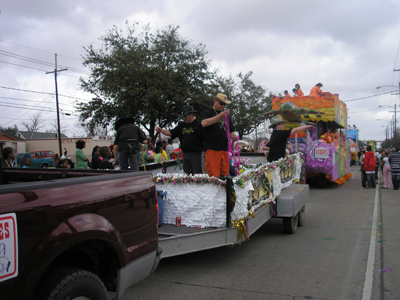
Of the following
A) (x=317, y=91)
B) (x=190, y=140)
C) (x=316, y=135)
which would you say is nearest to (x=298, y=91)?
(x=317, y=91)

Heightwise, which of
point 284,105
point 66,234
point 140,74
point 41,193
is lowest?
point 66,234

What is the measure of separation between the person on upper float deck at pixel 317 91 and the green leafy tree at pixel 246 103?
1772 cm

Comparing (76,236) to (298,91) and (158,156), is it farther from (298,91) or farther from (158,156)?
(298,91)

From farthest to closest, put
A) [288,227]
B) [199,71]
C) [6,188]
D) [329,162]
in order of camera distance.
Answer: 1. [199,71]
2. [329,162]
3. [288,227]
4. [6,188]

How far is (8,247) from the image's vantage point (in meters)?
1.88

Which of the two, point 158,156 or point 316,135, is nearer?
point 158,156

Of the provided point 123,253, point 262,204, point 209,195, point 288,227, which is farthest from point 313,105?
point 123,253

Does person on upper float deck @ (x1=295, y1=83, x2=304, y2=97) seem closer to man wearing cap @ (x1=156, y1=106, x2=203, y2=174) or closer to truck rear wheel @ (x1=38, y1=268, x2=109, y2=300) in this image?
man wearing cap @ (x1=156, y1=106, x2=203, y2=174)

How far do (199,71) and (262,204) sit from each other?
2048 centimetres

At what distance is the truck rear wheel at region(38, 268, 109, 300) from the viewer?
2.11 m

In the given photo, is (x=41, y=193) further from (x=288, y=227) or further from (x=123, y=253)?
(x=288, y=227)

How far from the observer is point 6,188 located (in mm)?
1980

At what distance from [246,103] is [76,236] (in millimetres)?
30691

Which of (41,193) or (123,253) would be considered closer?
(41,193)
